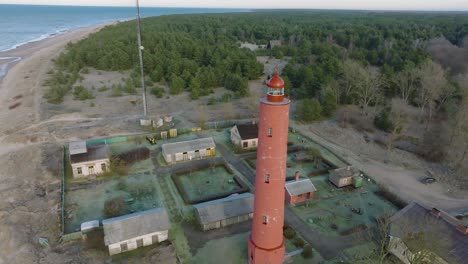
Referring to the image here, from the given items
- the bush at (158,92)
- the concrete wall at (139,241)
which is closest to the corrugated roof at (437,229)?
the concrete wall at (139,241)

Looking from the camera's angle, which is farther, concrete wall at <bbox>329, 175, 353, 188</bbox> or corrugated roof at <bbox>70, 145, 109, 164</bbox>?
corrugated roof at <bbox>70, 145, 109, 164</bbox>

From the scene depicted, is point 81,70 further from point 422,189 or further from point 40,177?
point 422,189

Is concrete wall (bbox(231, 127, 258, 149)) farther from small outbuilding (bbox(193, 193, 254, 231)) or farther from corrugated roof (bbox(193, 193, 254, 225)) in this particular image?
small outbuilding (bbox(193, 193, 254, 231))

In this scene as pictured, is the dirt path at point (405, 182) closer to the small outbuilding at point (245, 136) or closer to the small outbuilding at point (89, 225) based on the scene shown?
the small outbuilding at point (245, 136)

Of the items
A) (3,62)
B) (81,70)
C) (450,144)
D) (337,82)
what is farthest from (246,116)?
(3,62)

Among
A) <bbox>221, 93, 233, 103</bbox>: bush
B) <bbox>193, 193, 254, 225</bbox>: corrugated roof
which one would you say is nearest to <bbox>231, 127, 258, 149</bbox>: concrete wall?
<bbox>193, 193, 254, 225</bbox>: corrugated roof

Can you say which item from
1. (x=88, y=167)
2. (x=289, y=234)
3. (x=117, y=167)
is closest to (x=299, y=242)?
(x=289, y=234)
